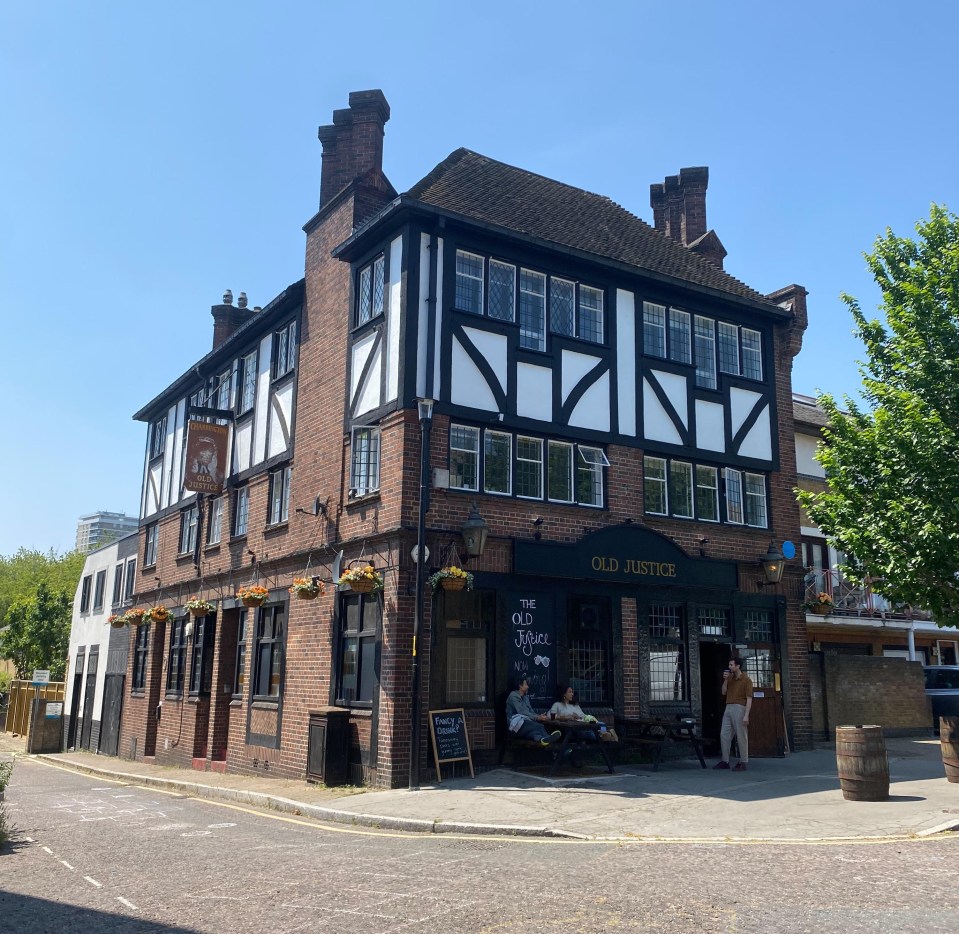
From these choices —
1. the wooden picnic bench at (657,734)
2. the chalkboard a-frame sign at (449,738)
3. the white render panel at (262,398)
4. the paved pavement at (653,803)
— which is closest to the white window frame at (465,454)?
the chalkboard a-frame sign at (449,738)

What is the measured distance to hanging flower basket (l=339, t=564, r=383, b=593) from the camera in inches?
573

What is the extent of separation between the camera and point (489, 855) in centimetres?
907

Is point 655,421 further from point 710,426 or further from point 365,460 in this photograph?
point 365,460

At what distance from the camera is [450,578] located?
1432cm

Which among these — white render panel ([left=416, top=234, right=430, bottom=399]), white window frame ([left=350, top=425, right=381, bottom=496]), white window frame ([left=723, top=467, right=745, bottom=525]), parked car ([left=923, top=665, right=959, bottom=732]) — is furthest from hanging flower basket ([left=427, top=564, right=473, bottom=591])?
parked car ([left=923, top=665, right=959, bottom=732])

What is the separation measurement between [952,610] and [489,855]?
376 inches

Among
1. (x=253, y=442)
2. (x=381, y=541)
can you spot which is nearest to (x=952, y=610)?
(x=381, y=541)

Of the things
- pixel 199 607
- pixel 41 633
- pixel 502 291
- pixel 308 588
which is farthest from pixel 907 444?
pixel 41 633

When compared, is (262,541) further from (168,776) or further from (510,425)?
(510,425)

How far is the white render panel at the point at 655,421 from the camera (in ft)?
58.7

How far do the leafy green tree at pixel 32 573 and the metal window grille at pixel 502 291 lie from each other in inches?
2274

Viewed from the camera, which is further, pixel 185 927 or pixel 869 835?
pixel 869 835

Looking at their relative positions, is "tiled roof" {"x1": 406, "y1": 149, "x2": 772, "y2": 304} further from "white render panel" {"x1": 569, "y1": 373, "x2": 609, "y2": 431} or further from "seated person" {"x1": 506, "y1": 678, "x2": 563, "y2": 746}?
"seated person" {"x1": 506, "y1": 678, "x2": 563, "y2": 746}

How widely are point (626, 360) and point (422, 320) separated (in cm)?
444
